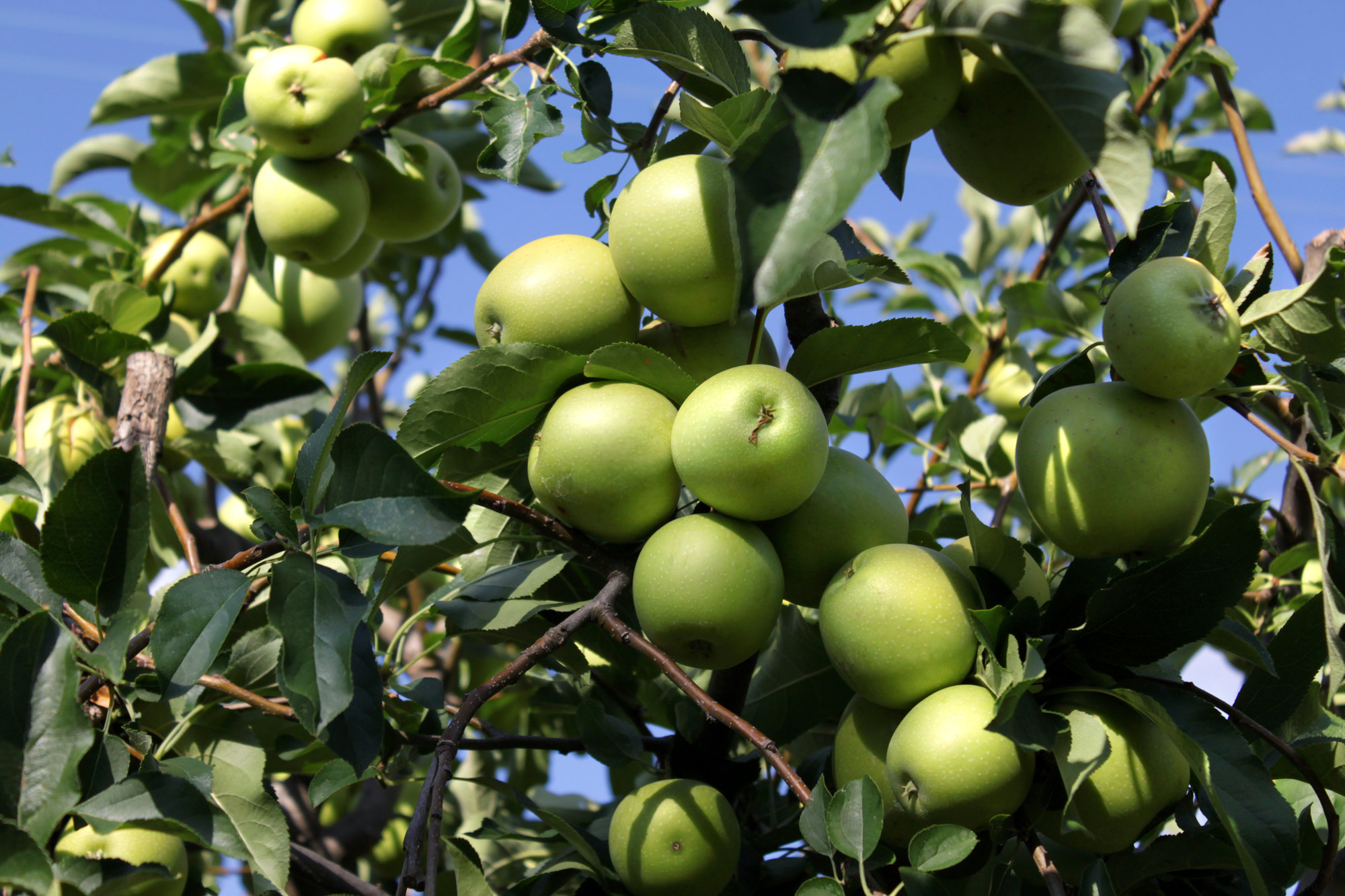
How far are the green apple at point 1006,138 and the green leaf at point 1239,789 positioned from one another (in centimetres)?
52

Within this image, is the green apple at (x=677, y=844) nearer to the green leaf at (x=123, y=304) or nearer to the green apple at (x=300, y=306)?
the green leaf at (x=123, y=304)

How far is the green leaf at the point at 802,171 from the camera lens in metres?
0.76

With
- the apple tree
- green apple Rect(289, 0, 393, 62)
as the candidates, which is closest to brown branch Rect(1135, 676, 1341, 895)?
the apple tree

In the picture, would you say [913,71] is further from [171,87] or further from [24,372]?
[171,87]

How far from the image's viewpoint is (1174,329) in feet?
3.20

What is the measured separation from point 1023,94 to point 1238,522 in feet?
1.51

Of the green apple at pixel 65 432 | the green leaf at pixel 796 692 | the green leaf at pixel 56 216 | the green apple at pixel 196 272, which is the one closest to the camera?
the green leaf at pixel 796 692

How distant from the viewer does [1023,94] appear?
1.00 meters

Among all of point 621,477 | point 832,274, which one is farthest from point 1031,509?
point 621,477

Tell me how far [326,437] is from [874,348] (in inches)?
22.7

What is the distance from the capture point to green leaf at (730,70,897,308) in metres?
0.76

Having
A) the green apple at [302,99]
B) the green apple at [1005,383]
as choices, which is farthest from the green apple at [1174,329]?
the green apple at [1005,383]

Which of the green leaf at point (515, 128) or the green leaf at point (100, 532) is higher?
the green leaf at point (515, 128)

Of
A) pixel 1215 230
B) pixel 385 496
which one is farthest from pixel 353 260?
pixel 1215 230
